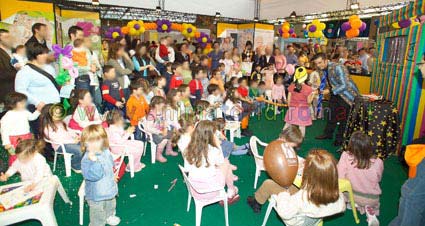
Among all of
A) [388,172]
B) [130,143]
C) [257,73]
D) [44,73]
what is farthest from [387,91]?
[44,73]

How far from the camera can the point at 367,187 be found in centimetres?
303

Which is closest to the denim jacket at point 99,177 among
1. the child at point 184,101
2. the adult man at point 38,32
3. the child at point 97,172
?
the child at point 97,172

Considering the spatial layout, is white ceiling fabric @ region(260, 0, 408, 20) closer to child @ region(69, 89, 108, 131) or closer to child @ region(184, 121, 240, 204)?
child @ region(184, 121, 240, 204)

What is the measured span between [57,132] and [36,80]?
2.38ft

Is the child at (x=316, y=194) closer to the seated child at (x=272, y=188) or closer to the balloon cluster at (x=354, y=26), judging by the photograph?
the seated child at (x=272, y=188)

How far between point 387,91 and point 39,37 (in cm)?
625

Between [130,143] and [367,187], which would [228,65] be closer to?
[130,143]

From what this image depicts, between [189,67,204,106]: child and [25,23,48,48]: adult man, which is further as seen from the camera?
[189,67,204,106]: child

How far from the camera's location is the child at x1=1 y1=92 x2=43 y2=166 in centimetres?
324

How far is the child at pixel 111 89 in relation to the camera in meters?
4.88

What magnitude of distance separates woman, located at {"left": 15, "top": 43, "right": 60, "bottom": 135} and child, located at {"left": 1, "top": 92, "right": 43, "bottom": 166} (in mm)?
309

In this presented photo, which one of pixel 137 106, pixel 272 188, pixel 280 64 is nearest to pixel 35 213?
pixel 272 188

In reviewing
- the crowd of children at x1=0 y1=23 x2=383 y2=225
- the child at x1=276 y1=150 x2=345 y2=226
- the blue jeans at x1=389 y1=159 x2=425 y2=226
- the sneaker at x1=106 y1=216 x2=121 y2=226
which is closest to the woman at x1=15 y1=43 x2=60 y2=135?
the crowd of children at x1=0 y1=23 x2=383 y2=225

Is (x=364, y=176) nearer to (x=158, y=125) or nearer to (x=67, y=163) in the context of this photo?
(x=158, y=125)
